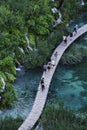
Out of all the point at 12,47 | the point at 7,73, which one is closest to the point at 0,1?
the point at 12,47

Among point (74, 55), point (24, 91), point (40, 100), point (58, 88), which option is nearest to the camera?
point (40, 100)

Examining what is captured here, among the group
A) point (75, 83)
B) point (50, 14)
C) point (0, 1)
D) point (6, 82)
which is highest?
point (0, 1)

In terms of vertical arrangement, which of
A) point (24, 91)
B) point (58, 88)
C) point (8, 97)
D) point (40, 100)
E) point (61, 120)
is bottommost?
point (58, 88)

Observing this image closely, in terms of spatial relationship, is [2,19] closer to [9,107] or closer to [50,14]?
[50,14]

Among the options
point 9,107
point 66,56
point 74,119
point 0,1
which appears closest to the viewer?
point 74,119

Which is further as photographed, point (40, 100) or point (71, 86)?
point (71, 86)

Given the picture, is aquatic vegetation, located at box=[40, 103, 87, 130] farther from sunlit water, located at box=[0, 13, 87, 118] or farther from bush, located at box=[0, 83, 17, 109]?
bush, located at box=[0, 83, 17, 109]

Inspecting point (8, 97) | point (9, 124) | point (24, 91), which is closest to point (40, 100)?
point (8, 97)

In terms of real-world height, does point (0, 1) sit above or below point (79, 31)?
above

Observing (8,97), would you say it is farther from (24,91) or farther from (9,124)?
(9,124)
